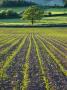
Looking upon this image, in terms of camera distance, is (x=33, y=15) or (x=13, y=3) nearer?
(x=33, y=15)

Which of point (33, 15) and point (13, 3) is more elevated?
point (13, 3)

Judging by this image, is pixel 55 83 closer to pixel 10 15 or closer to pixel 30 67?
pixel 30 67

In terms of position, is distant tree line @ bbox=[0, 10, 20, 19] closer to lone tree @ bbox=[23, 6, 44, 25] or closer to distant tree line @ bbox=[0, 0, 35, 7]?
lone tree @ bbox=[23, 6, 44, 25]

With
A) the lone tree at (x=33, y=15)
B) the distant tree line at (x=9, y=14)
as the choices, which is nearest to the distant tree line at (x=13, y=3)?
the distant tree line at (x=9, y=14)

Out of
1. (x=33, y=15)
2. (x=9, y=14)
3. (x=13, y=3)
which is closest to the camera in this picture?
(x=33, y=15)

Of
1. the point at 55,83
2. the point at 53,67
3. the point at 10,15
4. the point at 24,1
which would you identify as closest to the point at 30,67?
the point at 53,67

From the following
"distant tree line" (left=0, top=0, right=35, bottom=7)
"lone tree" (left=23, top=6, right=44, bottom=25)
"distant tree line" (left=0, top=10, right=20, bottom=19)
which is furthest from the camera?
"distant tree line" (left=0, top=0, right=35, bottom=7)

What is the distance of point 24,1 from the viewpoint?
15088 cm

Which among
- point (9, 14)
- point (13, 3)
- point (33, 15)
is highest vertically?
point (13, 3)

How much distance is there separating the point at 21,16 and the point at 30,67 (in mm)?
103906

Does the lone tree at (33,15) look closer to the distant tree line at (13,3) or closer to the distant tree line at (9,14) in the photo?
Answer: the distant tree line at (9,14)

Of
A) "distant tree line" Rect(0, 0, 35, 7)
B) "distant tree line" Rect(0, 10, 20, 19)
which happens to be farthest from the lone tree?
"distant tree line" Rect(0, 0, 35, 7)

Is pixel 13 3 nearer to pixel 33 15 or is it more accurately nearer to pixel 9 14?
pixel 9 14

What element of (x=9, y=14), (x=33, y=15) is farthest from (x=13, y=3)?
(x=33, y=15)
